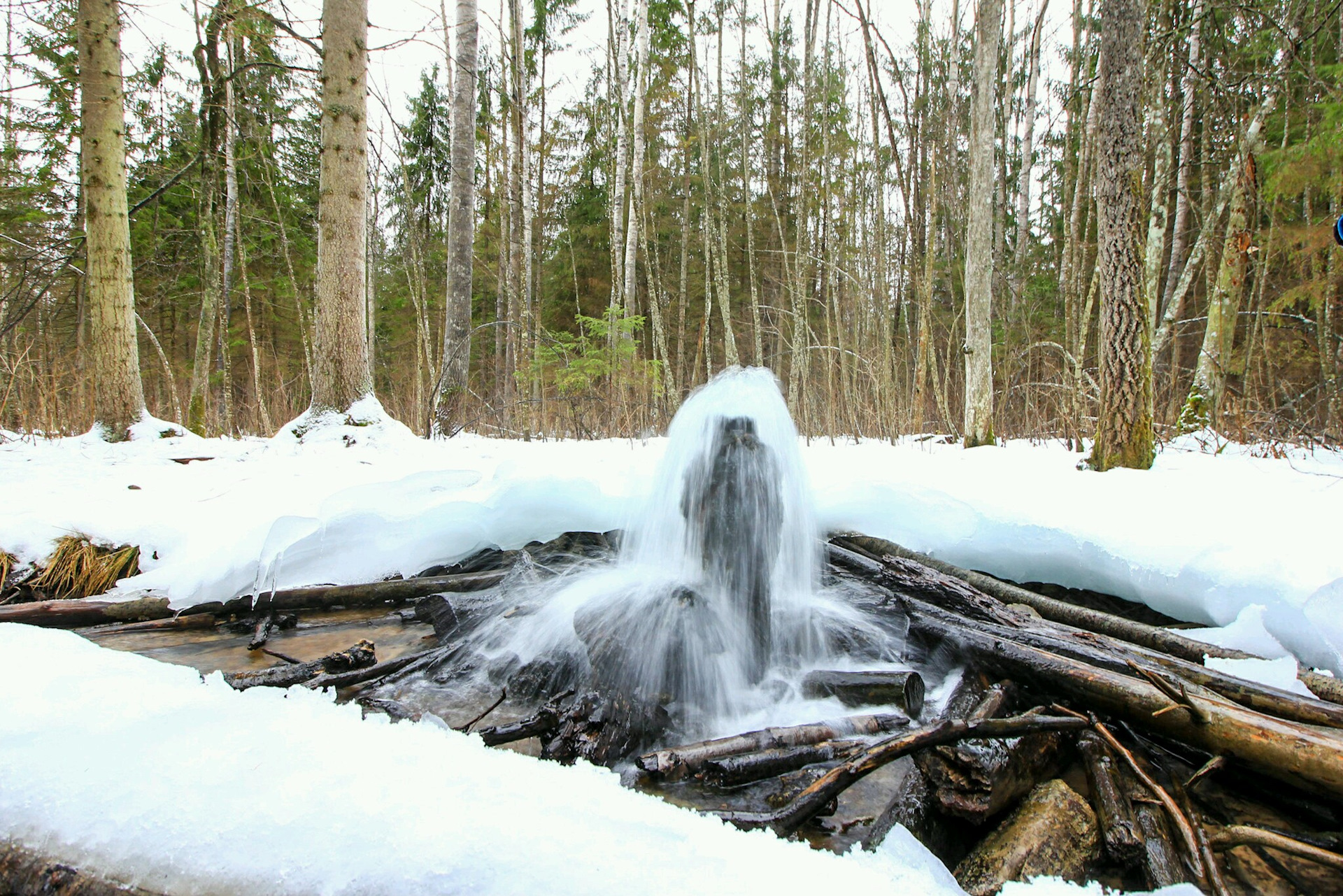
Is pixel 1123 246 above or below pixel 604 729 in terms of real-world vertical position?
above

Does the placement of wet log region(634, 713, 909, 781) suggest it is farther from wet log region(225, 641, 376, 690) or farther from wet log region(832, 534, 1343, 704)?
wet log region(225, 641, 376, 690)

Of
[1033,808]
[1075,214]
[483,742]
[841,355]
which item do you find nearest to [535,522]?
[483,742]

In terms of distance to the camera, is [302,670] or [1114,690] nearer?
[1114,690]

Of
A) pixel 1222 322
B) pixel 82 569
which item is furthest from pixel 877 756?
pixel 1222 322

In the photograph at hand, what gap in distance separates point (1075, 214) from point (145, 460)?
10073 millimetres

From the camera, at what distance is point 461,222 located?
755 cm

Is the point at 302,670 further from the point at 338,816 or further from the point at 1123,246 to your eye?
the point at 1123,246

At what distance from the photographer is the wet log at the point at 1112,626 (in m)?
1.56

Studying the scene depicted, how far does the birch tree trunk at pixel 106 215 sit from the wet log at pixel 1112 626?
662 centimetres

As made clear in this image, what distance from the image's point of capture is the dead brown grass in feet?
8.44

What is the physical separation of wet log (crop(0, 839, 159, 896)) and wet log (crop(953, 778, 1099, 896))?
1453mm

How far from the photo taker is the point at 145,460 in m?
4.37

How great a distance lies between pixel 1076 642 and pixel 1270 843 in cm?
79

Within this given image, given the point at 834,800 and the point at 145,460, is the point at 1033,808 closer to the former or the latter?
the point at 834,800
